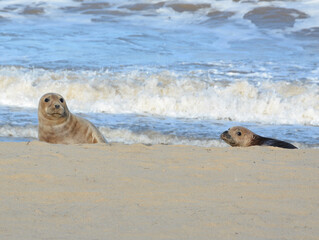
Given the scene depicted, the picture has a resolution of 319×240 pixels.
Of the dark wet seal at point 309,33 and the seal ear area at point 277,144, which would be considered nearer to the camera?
the seal ear area at point 277,144

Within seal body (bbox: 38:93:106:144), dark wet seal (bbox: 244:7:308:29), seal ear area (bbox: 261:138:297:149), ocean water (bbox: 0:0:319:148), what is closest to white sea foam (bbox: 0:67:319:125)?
ocean water (bbox: 0:0:319:148)

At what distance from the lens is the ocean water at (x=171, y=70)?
32.8ft

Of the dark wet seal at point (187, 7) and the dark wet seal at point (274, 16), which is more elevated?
the dark wet seal at point (187, 7)

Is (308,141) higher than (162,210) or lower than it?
lower

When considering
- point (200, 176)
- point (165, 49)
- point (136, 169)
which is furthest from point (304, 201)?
point (165, 49)

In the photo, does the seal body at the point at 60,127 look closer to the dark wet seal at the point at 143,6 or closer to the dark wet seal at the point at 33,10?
the dark wet seal at the point at 143,6

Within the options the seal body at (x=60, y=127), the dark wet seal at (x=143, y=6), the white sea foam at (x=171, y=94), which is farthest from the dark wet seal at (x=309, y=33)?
the seal body at (x=60, y=127)

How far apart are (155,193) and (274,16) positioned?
16527mm

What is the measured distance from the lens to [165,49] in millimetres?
15898

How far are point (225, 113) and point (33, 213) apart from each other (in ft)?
24.4

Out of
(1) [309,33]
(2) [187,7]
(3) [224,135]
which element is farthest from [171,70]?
(2) [187,7]

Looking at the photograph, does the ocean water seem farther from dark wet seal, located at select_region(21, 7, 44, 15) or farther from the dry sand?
the dry sand

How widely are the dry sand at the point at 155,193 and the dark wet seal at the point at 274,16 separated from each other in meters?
13.4

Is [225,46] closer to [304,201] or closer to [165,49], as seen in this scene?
[165,49]
